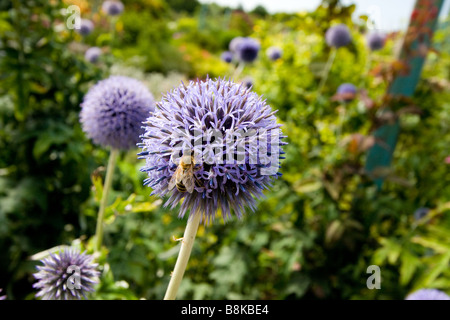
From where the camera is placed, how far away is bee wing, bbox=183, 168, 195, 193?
0.92 m

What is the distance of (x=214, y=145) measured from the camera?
0.92 meters

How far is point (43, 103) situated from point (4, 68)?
0.54 metres

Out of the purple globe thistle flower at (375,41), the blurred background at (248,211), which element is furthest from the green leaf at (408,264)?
the purple globe thistle flower at (375,41)

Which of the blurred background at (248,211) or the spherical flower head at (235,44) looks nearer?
the blurred background at (248,211)

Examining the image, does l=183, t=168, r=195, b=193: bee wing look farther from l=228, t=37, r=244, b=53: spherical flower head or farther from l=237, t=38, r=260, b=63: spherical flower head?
l=228, t=37, r=244, b=53: spherical flower head

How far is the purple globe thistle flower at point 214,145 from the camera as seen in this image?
3.05ft

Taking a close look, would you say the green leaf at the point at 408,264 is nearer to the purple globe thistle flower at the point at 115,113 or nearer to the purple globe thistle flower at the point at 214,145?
the purple globe thistle flower at the point at 214,145

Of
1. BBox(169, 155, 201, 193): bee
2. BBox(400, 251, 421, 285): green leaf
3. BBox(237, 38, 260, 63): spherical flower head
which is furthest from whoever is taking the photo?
BBox(237, 38, 260, 63): spherical flower head

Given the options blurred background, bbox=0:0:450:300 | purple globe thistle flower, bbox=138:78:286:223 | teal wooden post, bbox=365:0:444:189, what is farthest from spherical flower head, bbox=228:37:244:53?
purple globe thistle flower, bbox=138:78:286:223

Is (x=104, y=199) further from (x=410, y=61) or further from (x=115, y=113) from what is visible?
(x=410, y=61)

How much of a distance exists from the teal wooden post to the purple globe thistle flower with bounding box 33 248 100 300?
178cm

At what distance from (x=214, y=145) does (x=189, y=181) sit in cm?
12

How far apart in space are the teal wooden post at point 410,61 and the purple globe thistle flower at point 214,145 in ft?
4.61

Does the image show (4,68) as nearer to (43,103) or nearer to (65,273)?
(43,103)
